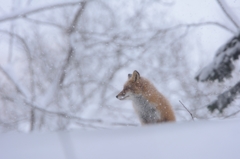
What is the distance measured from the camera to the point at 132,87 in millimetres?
4031

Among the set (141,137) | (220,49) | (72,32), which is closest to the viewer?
(141,137)

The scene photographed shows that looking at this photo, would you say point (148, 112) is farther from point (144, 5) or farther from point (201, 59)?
point (144, 5)

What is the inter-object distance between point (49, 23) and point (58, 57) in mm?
1123

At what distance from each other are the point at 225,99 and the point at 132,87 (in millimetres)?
2708

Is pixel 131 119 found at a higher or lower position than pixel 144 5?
lower

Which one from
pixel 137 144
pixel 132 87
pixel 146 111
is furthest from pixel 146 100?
pixel 137 144

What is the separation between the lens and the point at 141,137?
1.12 m

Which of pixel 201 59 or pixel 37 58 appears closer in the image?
pixel 201 59

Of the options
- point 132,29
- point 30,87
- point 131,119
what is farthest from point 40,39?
point 131,119

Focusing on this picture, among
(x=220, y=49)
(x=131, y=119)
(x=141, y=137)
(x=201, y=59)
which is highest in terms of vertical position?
(x=201, y=59)

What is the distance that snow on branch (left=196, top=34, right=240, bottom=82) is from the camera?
137 centimetres

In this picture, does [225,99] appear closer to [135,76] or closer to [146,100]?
[146,100]

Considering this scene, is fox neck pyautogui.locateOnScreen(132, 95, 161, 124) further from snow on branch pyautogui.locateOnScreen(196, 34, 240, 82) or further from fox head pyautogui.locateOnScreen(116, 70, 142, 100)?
snow on branch pyautogui.locateOnScreen(196, 34, 240, 82)

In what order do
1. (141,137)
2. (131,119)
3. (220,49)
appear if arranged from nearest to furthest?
(141,137) < (220,49) < (131,119)
